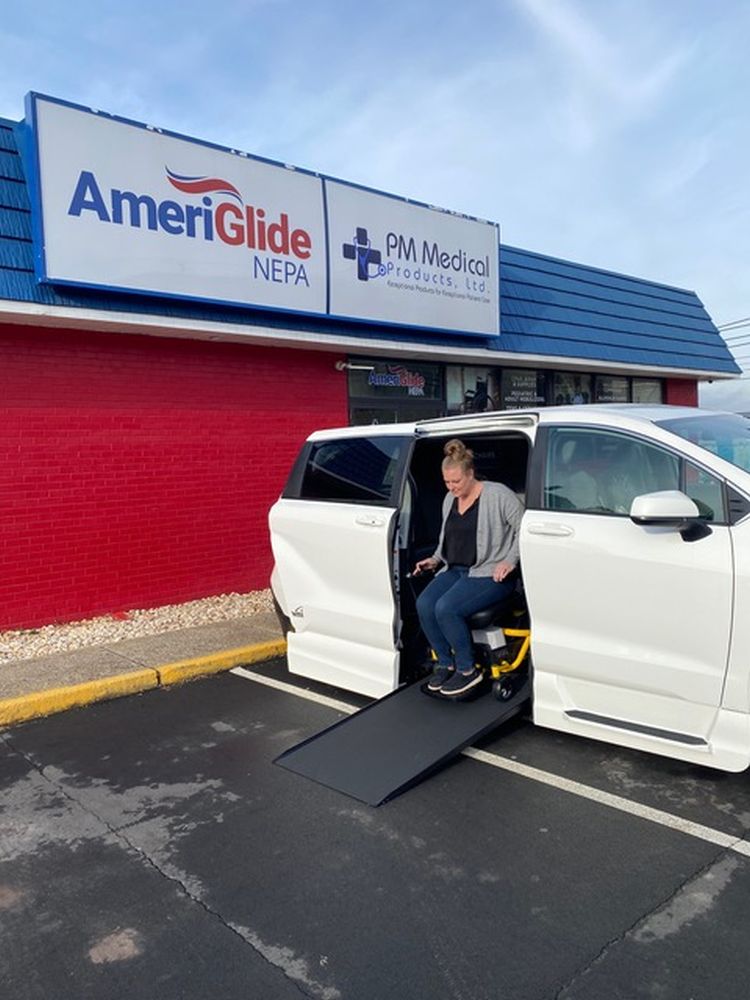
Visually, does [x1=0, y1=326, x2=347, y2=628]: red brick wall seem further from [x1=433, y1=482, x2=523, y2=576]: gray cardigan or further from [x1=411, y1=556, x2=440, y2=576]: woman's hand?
[x1=433, y1=482, x2=523, y2=576]: gray cardigan

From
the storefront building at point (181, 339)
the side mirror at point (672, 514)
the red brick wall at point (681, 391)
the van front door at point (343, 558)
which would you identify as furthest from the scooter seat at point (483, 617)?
the red brick wall at point (681, 391)

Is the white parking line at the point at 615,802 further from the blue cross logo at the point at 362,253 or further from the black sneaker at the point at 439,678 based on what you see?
the blue cross logo at the point at 362,253

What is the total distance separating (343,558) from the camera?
526 cm

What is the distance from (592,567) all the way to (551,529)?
323 mm

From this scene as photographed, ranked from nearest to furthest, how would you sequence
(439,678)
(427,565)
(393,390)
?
(439,678) → (427,565) → (393,390)

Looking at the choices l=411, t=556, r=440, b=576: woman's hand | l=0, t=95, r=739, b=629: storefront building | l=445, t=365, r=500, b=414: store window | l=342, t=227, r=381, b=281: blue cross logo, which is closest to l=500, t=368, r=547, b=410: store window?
l=445, t=365, r=500, b=414: store window

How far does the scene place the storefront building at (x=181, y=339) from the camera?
21.8 ft

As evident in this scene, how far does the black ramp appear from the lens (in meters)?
4.04

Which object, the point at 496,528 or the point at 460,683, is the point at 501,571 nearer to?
the point at 496,528

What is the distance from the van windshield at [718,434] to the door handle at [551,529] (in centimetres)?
74

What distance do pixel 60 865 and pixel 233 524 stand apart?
5.33 meters

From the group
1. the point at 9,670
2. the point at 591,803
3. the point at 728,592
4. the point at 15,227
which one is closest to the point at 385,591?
the point at 591,803

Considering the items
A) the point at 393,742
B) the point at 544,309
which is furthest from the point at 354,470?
the point at 544,309

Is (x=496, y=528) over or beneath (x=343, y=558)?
over
